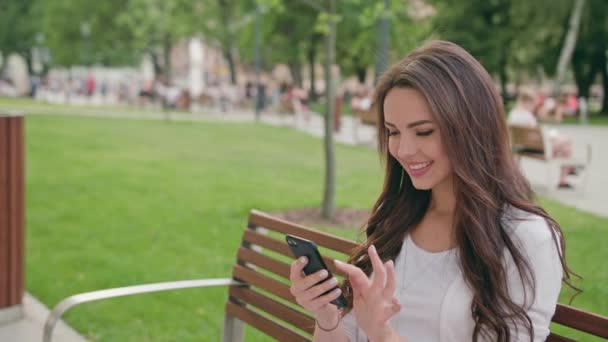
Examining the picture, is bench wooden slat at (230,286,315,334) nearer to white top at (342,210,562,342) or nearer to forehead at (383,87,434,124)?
white top at (342,210,562,342)

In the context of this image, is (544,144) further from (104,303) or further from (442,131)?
(442,131)

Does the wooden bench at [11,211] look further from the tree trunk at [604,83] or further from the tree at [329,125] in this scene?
the tree trunk at [604,83]

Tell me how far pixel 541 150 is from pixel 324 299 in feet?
30.5

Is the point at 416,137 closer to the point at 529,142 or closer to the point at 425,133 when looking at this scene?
the point at 425,133

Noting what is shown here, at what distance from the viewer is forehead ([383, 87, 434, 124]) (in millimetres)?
2035

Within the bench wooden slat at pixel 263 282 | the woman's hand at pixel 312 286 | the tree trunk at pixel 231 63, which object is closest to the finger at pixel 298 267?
the woman's hand at pixel 312 286

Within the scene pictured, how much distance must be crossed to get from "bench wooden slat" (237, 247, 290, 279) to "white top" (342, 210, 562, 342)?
0.98 meters

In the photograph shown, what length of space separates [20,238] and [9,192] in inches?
11.9

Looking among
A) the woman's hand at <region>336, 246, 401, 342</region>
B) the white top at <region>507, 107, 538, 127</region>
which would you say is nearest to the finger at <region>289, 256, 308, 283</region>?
the woman's hand at <region>336, 246, 401, 342</region>

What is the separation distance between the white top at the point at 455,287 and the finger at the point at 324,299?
0.91ft

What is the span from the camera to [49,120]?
73.8 feet

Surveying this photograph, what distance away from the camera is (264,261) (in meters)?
3.26

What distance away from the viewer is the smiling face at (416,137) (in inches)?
80.6

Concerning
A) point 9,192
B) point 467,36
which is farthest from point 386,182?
point 467,36
